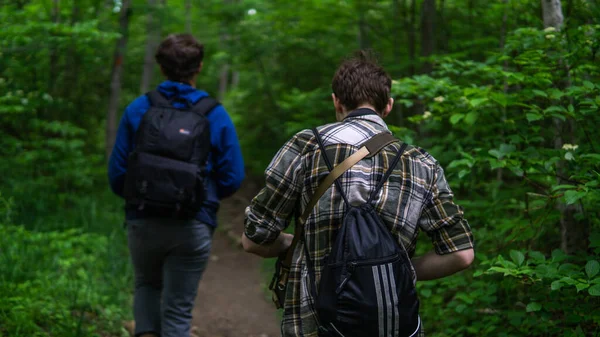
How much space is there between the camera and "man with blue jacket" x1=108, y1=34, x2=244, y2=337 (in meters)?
3.28

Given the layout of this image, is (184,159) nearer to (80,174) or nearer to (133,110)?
(133,110)

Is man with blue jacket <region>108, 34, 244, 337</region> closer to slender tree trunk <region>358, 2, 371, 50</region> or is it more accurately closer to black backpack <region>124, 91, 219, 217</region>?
black backpack <region>124, 91, 219, 217</region>

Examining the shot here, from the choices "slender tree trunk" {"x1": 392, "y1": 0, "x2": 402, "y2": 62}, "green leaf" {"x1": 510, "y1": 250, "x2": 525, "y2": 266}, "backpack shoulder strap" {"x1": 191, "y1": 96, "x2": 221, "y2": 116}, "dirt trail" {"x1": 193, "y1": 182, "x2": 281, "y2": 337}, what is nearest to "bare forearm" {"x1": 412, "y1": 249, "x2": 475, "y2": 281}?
"green leaf" {"x1": 510, "y1": 250, "x2": 525, "y2": 266}

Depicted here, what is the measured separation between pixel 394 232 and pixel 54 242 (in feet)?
14.9

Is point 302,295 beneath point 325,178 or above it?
beneath

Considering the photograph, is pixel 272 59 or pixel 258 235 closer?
pixel 258 235

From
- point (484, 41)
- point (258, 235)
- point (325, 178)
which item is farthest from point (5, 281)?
point (484, 41)

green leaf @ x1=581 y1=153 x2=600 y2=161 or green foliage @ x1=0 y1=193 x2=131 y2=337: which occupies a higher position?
green leaf @ x1=581 y1=153 x2=600 y2=161

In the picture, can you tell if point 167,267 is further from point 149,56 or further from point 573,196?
point 149,56

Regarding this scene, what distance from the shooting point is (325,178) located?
2006 millimetres

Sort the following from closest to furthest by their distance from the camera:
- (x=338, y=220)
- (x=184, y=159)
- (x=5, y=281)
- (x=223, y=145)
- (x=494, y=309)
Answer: (x=338, y=220)
(x=184, y=159)
(x=223, y=145)
(x=494, y=309)
(x=5, y=281)

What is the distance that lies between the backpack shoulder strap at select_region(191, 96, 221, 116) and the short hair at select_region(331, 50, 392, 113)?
1.32 meters

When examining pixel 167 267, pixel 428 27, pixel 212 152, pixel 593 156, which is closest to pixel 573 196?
pixel 593 156

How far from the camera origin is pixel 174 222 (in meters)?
3.26
